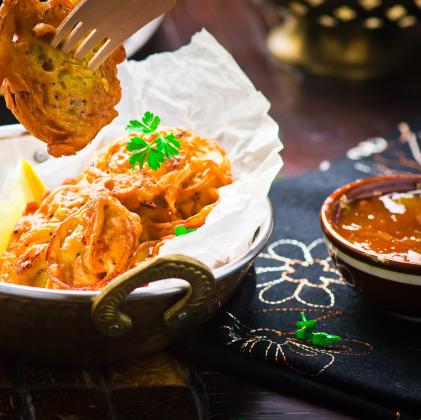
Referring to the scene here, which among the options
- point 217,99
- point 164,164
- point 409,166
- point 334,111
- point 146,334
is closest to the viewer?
point 146,334

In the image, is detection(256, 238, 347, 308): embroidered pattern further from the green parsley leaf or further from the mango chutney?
the green parsley leaf

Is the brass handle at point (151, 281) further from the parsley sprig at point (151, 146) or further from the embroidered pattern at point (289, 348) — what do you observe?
the parsley sprig at point (151, 146)

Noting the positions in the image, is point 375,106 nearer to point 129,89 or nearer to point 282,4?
point 282,4

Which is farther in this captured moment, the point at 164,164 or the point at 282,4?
the point at 282,4

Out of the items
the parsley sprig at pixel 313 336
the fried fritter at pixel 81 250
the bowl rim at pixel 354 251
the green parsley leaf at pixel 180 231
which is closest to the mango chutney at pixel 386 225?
the bowl rim at pixel 354 251

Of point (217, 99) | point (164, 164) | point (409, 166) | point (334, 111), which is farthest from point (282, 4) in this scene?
point (164, 164)

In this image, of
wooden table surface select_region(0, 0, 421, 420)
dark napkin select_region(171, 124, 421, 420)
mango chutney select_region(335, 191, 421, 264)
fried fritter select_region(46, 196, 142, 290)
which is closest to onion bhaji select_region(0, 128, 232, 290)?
fried fritter select_region(46, 196, 142, 290)
